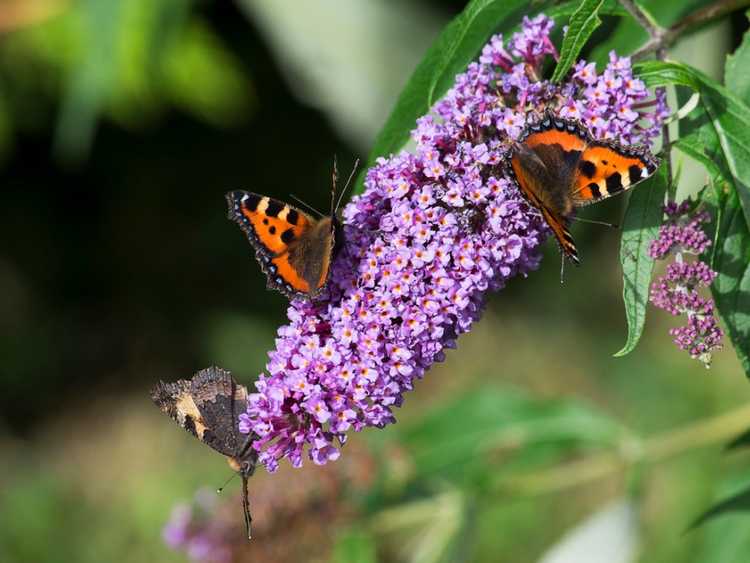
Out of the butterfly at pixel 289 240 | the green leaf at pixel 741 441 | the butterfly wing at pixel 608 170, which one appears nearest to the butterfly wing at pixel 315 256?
the butterfly at pixel 289 240

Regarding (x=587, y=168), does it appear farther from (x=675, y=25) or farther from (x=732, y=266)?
(x=675, y=25)

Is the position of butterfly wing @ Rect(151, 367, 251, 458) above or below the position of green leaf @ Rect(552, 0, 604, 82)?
below

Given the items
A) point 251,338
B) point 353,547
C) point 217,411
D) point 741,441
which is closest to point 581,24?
point 217,411

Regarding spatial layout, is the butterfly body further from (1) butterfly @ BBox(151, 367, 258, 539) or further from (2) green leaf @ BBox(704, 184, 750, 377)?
(2) green leaf @ BBox(704, 184, 750, 377)

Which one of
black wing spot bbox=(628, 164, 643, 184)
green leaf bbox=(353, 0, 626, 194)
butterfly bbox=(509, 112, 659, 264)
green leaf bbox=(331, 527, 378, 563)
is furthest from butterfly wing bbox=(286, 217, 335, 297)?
green leaf bbox=(331, 527, 378, 563)

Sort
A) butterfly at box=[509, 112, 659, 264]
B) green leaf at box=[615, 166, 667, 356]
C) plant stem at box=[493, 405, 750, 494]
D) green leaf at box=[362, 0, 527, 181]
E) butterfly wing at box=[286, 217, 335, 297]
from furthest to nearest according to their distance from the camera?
plant stem at box=[493, 405, 750, 494]
green leaf at box=[362, 0, 527, 181]
butterfly wing at box=[286, 217, 335, 297]
butterfly at box=[509, 112, 659, 264]
green leaf at box=[615, 166, 667, 356]

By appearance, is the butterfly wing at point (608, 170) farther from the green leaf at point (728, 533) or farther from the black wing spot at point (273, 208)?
the green leaf at point (728, 533)
